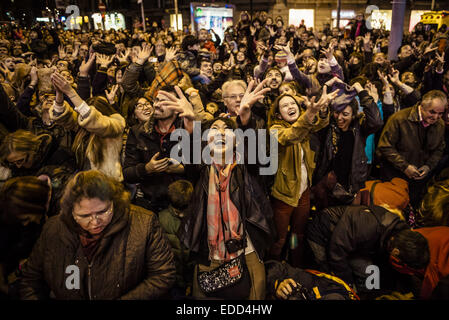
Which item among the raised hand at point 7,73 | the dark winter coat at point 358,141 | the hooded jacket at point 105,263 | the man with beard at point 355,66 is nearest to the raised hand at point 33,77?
the raised hand at point 7,73

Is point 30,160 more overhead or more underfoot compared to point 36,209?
more overhead

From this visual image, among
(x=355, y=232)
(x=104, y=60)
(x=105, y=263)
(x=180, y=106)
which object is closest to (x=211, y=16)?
(x=104, y=60)

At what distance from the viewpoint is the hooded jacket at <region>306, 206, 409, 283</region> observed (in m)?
2.39

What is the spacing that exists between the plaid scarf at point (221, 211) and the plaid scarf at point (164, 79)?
135cm

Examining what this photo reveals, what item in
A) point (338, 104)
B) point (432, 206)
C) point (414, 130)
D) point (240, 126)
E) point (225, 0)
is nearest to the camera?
point (240, 126)

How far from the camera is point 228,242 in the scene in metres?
2.07

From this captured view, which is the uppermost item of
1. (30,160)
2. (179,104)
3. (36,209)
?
(179,104)

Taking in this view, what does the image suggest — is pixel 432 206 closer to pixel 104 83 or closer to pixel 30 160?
pixel 30 160

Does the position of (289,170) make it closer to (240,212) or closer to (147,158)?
(240,212)

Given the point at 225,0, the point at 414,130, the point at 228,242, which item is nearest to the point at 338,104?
the point at 414,130

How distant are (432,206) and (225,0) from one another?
27.2 m

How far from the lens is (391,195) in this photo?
2.84 m

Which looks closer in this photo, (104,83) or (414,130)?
(414,130)

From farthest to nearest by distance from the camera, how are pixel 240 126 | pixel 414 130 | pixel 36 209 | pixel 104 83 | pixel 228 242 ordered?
1. pixel 104 83
2. pixel 414 130
3. pixel 240 126
4. pixel 228 242
5. pixel 36 209
